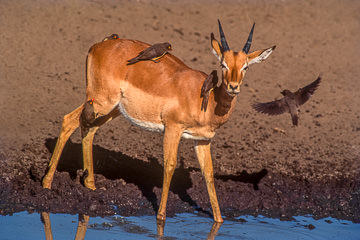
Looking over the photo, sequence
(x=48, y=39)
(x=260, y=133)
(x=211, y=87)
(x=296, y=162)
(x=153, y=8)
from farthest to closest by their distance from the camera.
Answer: (x=153, y=8)
(x=48, y=39)
(x=260, y=133)
(x=296, y=162)
(x=211, y=87)

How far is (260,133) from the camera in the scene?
11.3m

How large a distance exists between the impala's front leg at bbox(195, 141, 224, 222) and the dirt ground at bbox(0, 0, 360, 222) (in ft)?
1.19

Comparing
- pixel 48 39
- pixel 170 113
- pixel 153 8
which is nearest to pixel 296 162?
pixel 170 113

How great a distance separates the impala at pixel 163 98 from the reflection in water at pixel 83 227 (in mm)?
188

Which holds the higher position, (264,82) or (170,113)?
(264,82)

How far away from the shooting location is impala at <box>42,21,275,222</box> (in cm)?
721

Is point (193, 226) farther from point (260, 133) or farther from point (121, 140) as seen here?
point (260, 133)

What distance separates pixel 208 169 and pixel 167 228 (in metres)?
0.92

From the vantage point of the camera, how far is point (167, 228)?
7266 millimetres

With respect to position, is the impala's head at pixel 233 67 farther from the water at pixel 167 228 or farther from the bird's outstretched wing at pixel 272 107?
the water at pixel 167 228

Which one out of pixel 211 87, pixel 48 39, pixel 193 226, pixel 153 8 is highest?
pixel 153 8

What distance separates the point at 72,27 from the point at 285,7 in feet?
20.6

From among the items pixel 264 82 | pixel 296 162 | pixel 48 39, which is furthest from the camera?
pixel 48 39

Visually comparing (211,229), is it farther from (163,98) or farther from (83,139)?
(83,139)
